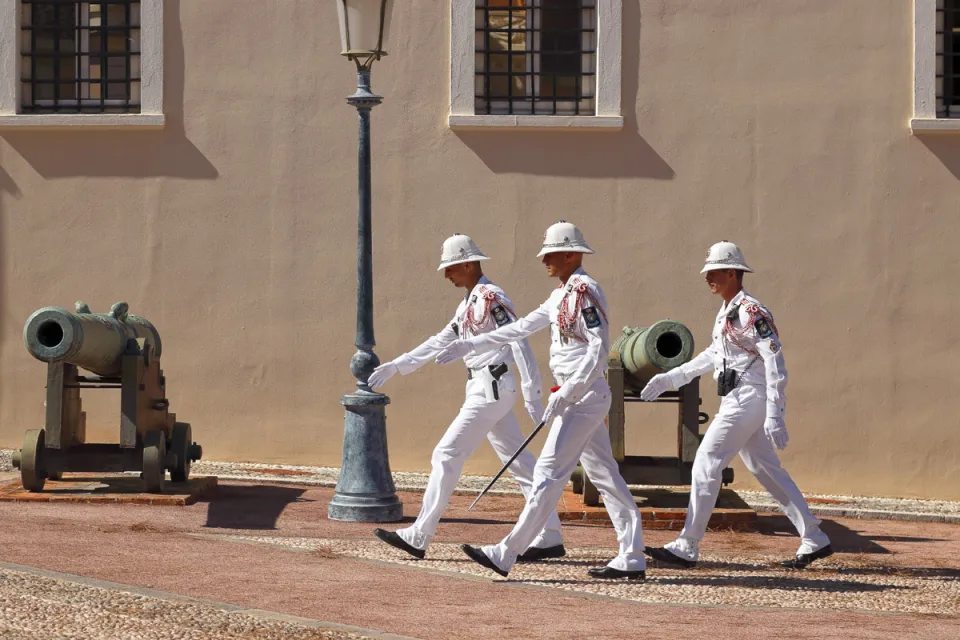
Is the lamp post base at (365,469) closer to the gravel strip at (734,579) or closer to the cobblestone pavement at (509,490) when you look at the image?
the gravel strip at (734,579)

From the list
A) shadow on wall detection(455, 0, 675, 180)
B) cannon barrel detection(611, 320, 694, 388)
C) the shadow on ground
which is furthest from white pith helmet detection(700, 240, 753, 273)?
shadow on wall detection(455, 0, 675, 180)

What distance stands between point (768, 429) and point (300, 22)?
23.0 ft

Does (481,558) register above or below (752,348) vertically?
below

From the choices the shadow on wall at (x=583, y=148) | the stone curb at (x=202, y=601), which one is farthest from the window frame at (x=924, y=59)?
the stone curb at (x=202, y=601)

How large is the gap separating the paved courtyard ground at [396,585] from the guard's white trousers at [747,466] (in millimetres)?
223

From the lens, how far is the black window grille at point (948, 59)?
1421 centimetres

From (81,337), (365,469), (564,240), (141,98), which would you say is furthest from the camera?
(141,98)

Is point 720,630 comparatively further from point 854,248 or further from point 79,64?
point 79,64

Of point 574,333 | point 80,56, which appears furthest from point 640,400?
point 80,56

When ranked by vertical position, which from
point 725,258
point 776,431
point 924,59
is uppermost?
point 924,59

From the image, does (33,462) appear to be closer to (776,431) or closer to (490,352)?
(490,352)

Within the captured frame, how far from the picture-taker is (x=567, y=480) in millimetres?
8422

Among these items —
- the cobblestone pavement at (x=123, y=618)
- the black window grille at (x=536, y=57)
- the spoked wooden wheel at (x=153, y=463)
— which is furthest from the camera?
the black window grille at (x=536, y=57)

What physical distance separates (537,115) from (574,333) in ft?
19.4
